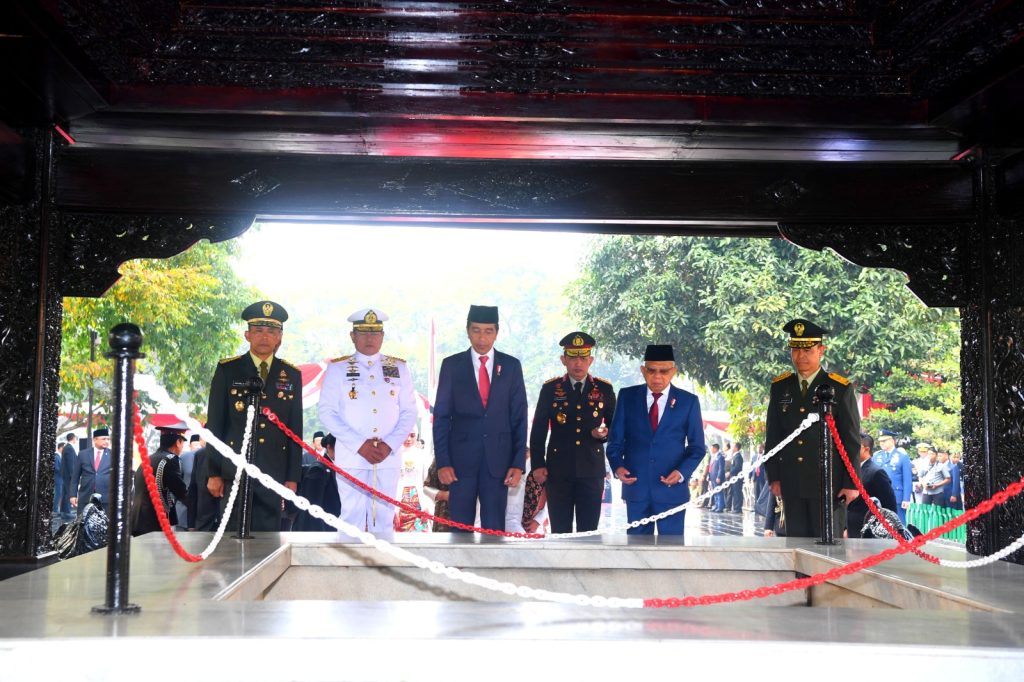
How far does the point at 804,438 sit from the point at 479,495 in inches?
90.9

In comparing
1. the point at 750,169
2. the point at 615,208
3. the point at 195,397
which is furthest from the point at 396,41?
the point at 195,397

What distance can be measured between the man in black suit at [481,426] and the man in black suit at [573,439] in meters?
0.38

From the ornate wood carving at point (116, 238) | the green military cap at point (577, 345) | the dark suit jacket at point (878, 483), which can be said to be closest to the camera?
the ornate wood carving at point (116, 238)

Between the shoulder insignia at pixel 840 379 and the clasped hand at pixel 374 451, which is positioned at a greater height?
the shoulder insignia at pixel 840 379

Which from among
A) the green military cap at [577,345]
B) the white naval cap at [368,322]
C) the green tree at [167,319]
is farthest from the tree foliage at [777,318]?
the white naval cap at [368,322]

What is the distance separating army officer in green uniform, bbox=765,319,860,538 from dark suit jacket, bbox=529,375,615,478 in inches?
50.2

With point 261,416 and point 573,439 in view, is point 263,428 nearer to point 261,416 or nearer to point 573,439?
point 261,416

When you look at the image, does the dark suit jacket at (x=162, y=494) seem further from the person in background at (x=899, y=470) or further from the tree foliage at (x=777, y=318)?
the tree foliage at (x=777, y=318)

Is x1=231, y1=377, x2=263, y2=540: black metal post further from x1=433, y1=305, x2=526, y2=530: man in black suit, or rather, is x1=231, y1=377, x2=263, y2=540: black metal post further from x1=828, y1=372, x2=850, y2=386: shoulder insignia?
x1=828, y1=372, x2=850, y2=386: shoulder insignia

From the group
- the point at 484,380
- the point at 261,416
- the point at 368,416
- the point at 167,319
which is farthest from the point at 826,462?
the point at 167,319

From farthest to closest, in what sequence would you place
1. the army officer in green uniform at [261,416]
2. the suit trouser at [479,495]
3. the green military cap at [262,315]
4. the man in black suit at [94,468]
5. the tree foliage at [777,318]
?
the tree foliage at [777,318], the man in black suit at [94,468], the suit trouser at [479,495], the green military cap at [262,315], the army officer in green uniform at [261,416]

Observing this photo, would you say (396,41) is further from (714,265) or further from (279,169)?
(714,265)

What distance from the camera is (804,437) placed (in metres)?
6.91

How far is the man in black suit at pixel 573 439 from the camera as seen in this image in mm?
7402
